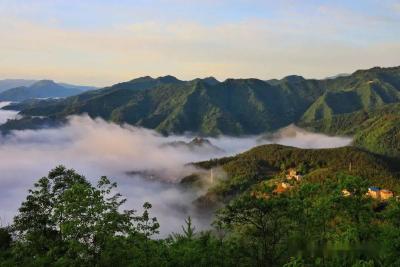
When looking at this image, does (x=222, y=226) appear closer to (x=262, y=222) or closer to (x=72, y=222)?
(x=262, y=222)

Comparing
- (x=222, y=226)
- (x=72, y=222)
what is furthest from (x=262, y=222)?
(x=72, y=222)

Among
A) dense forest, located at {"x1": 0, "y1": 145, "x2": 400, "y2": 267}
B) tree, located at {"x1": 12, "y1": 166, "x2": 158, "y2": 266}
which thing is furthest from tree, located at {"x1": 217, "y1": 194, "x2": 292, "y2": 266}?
Result: tree, located at {"x1": 12, "y1": 166, "x2": 158, "y2": 266}

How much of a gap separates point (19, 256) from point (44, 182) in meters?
5.81

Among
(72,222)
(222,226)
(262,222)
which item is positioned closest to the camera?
(72,222)

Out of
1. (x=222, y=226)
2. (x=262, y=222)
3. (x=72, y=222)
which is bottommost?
(x=222, y=226)

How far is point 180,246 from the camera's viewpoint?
142 ft

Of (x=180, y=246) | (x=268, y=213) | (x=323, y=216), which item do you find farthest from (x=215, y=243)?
(x=323, y=216)

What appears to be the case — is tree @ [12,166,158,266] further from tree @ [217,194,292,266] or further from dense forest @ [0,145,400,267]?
tree @ [217,194,292,266]

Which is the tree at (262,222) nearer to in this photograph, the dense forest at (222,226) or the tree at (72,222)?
the dense forest at (222,226)

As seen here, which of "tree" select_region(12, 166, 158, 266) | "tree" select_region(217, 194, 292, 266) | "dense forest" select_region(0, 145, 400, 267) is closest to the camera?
"tree" select_region(12, 166, 158, 266)

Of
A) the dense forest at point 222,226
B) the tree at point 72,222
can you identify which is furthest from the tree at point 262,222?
the tree at point 72,222

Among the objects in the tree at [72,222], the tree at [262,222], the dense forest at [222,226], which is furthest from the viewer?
the tree at [262,222]

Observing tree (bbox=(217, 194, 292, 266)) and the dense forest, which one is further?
tree (bbox=(217, 194, 292, 266))

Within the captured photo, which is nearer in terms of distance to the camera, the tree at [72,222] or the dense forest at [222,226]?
the tree at [72,222]
